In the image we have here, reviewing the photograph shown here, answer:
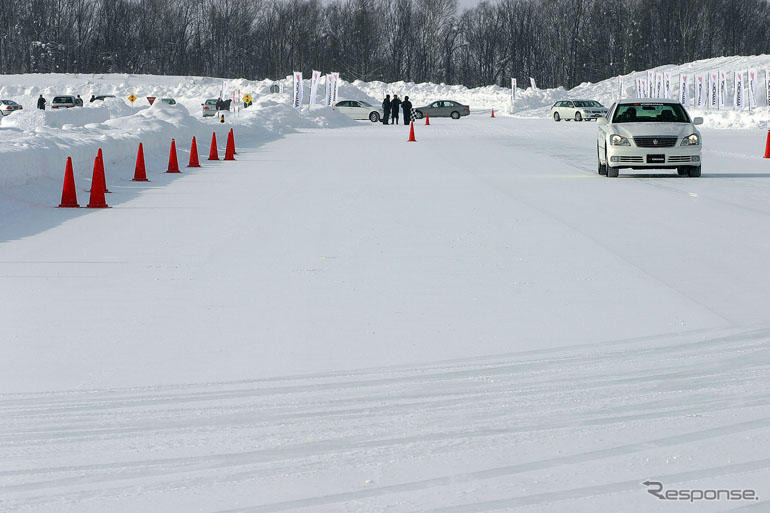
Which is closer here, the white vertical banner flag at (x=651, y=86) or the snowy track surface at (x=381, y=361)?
the snowy track surface at (x=381, y=361)

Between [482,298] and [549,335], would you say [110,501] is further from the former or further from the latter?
[482,298]

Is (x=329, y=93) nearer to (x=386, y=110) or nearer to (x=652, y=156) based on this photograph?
(x=386, y=110)

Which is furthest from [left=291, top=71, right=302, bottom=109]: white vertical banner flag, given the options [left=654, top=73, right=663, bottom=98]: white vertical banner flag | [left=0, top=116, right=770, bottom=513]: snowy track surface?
[left=0, top=116, right=770, bottom=513]: snowy track surface

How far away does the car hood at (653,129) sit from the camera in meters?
22.8

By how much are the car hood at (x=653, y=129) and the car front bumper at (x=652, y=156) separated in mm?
271

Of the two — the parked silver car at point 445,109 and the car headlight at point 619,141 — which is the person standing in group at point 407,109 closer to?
the parked silver car at point 445,109

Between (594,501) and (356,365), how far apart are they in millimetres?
2572

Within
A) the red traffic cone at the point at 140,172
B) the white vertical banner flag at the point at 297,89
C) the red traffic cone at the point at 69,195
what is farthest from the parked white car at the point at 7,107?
the red traffic cone at the point at 69,195

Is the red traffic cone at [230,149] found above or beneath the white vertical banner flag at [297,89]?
beneath

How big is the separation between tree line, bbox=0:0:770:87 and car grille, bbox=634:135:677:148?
11184 centimetres

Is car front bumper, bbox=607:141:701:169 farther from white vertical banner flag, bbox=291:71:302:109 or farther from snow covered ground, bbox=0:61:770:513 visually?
white vertical banner flag, bbox=291:71:302:109

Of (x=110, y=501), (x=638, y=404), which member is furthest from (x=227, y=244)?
(x=110, y=501)

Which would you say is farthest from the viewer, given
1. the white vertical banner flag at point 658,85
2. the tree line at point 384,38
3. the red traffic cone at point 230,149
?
the tree line at point 384,38

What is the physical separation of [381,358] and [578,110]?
64.3 metres
